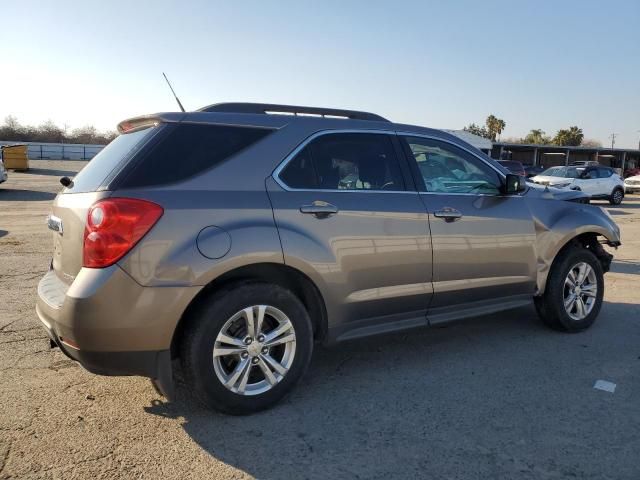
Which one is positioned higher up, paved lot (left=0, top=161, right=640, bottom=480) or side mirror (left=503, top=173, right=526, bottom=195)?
side mirror (left=503, top=173, right=526, bottom=195)

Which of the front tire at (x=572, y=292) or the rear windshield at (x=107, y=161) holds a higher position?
the rear windshield at (x=107, y=161)

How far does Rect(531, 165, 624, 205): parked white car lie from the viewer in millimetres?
22875


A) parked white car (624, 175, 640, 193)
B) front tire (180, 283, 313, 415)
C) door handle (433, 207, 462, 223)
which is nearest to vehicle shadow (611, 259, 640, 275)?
door handle (433, 207, 462, 223)

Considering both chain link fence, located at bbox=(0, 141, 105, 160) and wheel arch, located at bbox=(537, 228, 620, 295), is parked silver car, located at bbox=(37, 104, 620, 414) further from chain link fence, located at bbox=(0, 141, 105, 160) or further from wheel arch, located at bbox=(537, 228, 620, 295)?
chain link fence, located at bbox=(0, 141, 105, 160)

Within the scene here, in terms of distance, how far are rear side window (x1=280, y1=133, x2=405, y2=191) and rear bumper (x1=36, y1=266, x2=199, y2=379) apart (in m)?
1.06

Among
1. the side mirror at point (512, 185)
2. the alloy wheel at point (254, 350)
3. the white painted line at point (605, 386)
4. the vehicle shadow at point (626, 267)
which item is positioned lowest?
the white painted line at point (605, 386)

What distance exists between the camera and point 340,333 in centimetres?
364

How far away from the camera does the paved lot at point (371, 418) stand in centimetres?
275

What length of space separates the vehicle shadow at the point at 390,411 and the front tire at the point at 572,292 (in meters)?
0.22

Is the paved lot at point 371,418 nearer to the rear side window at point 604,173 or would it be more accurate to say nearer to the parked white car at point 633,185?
the rear side window at point 604,173

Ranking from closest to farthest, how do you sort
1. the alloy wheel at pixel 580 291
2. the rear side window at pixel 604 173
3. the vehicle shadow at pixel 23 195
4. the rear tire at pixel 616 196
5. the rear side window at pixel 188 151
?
the rear side window at pixel 188 151 → the alloy wheel at pixel 580 291 → the vehicle shadow at pixel 23 195 → the rear side window at pixel 604 173 → the rear tire at pixel 616 196

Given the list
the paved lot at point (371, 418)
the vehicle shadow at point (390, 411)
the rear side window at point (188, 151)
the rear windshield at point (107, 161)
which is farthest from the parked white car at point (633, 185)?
the rear windshield at point (107, 161)

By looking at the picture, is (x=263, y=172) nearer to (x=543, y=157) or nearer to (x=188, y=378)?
(x=188, y=378)

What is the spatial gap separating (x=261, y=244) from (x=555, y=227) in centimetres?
287
